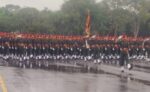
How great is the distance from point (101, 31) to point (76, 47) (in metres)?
24.4

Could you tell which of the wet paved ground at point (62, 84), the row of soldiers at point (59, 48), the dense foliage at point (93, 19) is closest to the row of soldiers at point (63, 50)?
the row of soldiers at point (59, 48)

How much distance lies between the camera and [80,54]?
103ft

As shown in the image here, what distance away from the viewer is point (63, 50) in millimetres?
30625

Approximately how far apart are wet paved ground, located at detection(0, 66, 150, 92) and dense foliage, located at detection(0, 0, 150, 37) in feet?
109

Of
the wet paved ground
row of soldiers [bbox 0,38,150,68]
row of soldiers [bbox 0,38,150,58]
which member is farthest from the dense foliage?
the wet paved ground

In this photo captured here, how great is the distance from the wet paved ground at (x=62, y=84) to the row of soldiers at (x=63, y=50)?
319 inches

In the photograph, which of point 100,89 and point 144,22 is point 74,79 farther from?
point 144,22

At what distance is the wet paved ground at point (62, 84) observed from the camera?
50.3 feet

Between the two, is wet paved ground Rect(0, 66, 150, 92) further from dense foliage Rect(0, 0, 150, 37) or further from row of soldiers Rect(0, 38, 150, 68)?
dense foliage Rect(0, 0, 150, 37)

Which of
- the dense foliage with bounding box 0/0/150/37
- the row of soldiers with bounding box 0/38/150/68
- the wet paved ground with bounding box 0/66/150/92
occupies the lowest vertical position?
the wet paved ground with bounding box 0/66/150/92

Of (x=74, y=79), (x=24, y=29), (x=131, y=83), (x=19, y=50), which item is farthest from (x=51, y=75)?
(x=24, y=29)

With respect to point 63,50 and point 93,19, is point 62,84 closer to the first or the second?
point 63,50

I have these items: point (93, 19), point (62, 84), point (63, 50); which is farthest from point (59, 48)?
point (93, 19)

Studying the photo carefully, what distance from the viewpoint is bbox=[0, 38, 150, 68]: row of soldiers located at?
2812cm
